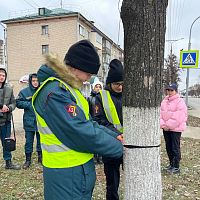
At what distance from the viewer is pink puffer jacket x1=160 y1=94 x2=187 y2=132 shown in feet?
17.7

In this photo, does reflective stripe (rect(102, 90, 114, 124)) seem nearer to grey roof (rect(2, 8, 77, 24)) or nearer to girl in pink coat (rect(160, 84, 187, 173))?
girl in pink coat (rect(160, 84, 187, 173))

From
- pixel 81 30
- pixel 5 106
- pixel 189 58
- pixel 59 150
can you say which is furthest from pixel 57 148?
pixel 81 30

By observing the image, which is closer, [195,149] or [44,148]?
[44,148]

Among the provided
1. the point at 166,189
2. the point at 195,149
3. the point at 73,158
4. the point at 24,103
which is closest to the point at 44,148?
the point at 73,158

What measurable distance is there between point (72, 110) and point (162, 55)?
730mm

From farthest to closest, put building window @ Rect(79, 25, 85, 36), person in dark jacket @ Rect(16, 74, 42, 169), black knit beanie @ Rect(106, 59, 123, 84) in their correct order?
building window @ Rect(79, 25, 85, 36) < person in dark jacket @ Rect(16, 74, 42, 169) < black knit beanie @ Rect(106, 59, 123, 84)

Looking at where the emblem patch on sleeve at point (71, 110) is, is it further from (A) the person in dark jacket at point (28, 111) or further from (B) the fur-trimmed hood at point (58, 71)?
(A) the person in dark jacket at point (28, 111)

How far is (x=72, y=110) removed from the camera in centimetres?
184

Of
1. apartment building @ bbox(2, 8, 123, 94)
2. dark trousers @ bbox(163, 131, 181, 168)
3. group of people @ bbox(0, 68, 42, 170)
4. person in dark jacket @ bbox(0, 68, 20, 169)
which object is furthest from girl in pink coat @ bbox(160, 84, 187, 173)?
apartment building @ bbox(2, 8, 123, 94)

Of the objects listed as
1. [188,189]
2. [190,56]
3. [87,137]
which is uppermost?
[190,56]

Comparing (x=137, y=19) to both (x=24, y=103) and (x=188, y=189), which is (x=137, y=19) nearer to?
(x=188, y=189)

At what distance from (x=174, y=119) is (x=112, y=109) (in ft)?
8.04

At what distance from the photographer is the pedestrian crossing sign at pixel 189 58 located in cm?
1059

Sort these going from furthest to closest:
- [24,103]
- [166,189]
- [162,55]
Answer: [24,103]
[166,189]
[162,55]
